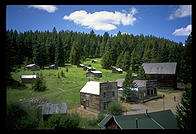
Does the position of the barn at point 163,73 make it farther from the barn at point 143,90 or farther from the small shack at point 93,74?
the small shack at point 93,74

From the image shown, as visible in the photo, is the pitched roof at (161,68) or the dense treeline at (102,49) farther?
the pitched roof at (161,68)

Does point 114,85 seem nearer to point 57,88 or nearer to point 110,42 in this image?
point 57,88

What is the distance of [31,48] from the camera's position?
12.3 meters

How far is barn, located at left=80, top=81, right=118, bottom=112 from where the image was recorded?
1017cm

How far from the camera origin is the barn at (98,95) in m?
10.2

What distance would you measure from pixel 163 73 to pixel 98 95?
1047 centimetres

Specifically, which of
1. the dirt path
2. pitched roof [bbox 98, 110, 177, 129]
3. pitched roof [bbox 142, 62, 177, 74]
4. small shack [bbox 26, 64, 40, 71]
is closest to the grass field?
small shack [bbox 26, 64, 40, 71]

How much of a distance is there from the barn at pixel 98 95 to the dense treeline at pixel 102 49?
407cm

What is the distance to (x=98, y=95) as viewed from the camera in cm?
1019

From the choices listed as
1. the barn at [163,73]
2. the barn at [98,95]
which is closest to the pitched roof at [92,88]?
the barn at [98,95]

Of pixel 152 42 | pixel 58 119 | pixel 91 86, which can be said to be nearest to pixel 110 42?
pixel 152 42

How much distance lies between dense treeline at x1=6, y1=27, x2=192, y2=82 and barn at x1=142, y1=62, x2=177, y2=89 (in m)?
0.73
